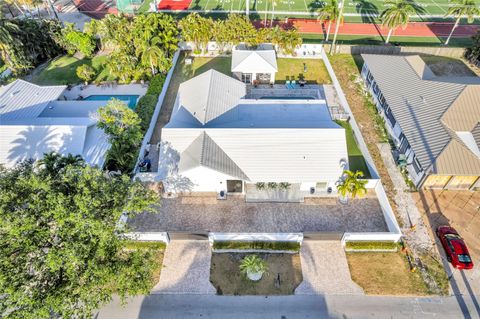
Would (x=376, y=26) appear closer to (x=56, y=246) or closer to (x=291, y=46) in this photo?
(x=291, y=46)

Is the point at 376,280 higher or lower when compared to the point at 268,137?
lower

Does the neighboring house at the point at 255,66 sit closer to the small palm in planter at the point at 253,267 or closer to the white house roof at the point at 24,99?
the white house roof at the point at 24,99

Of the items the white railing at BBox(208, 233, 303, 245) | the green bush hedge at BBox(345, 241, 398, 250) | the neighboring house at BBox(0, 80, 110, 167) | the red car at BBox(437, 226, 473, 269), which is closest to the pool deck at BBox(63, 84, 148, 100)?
the neighboring house at BBox(0, 80, 110, 167)

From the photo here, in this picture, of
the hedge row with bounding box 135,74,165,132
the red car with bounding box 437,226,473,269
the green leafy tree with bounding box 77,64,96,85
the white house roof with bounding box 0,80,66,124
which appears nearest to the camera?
the red car with bounding box 437,226,473,269

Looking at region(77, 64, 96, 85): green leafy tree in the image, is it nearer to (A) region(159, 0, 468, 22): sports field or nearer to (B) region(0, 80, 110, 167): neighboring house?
(B) region(0, 80, 110, 167): neighboring house

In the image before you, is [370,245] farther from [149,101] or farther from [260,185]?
[149,101]

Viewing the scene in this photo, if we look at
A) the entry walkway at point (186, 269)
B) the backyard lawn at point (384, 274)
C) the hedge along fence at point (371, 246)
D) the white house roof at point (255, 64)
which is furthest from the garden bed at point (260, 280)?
the white house roof at point (255, 64)

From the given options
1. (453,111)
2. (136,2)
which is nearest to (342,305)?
(453,111)
